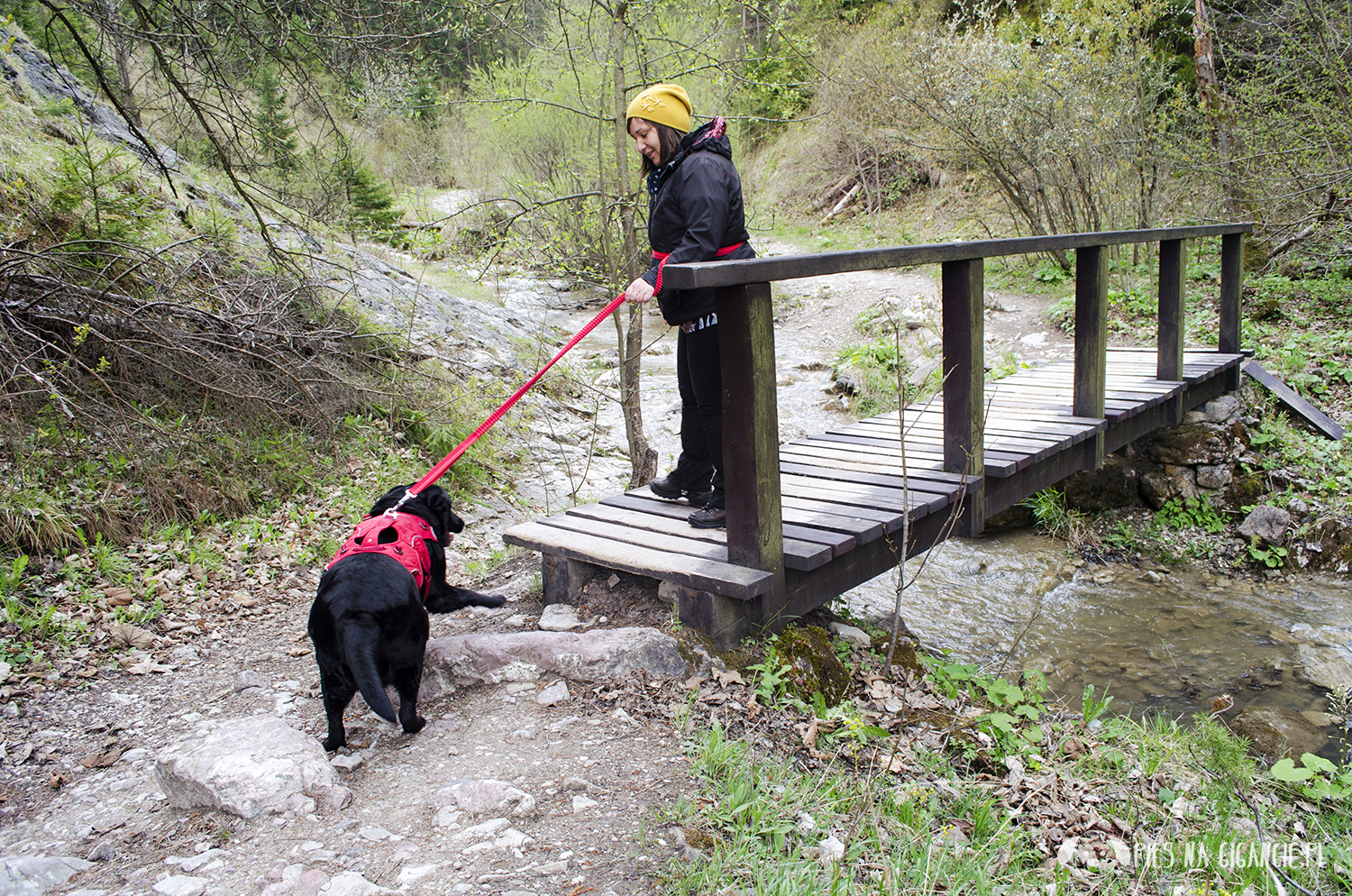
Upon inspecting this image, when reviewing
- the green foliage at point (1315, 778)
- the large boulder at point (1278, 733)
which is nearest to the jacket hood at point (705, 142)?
the green foliage at point (1315, 778)

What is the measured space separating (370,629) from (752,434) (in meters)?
1.40

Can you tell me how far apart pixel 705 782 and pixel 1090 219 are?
9775 mm

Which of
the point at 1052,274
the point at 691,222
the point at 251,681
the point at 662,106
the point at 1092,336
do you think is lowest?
the point at 251,681

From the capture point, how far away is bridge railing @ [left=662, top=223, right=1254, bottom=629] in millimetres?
2844

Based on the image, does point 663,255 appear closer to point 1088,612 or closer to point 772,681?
point 772,681

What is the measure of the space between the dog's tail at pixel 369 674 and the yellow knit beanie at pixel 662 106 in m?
2.15

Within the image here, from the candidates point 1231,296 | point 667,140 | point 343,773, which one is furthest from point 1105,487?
point 343,773

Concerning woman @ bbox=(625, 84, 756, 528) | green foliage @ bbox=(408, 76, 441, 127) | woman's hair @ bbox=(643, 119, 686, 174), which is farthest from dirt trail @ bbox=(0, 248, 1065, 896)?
green foliage @ bbox=(408, 76, 441, 127)

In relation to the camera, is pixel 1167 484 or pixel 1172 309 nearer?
pixel 1172 309

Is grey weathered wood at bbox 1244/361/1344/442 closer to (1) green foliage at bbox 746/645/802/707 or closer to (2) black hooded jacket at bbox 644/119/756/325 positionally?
(2) black hooded jacket at bbox 644/119/756/325

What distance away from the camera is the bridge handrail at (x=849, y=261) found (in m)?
2.63

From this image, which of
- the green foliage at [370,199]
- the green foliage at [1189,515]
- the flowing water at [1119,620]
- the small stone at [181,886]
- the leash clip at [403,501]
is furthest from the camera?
the green foliage at [370,199]

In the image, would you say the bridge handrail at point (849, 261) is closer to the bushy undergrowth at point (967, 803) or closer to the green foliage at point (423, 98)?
the bushy undergrowth at point (967, 803)

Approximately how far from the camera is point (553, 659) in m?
3.00
